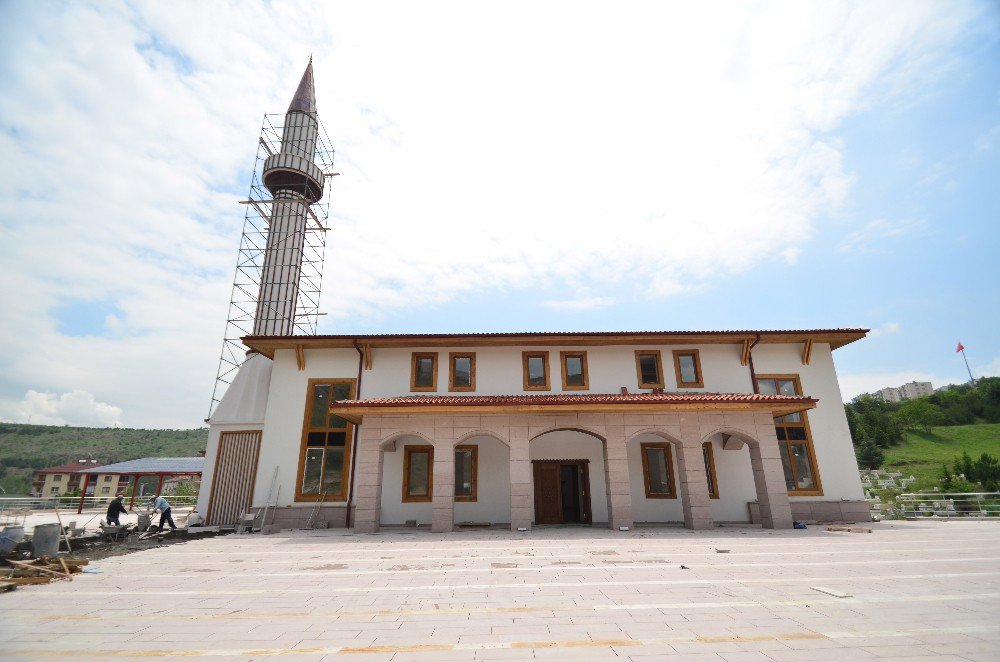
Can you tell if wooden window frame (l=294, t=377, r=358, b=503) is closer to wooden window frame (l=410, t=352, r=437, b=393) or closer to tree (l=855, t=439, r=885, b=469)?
wooden window frame (l=410, t=352, r=437, b=393)

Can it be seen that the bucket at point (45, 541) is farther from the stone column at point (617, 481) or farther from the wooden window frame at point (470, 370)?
the stone column at point (617, 481)

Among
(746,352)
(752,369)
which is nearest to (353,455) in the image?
(746,352)

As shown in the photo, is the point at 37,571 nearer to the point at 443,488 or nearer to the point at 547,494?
the point at 443,488

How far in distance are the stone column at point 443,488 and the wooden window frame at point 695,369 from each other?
1029 centimetres

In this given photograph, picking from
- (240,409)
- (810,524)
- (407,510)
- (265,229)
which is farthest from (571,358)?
(265,229)

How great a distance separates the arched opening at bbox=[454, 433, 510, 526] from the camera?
17141 millimetres

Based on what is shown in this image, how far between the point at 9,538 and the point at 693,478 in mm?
19217

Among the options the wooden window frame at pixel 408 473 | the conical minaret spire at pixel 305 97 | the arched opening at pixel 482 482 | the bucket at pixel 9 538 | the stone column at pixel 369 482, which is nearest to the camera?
the bucket at pixel 9 538

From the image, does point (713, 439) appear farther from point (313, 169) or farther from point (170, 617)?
point (313, 169)

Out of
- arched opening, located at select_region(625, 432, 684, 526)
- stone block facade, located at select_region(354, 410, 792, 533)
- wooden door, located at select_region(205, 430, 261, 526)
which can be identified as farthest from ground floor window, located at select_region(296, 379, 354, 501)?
arched opening, located at select_region(625, 432, 684, 526)

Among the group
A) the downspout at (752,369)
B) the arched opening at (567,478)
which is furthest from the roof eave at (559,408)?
the downspout at (752,369)

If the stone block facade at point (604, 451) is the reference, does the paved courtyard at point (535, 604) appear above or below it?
below

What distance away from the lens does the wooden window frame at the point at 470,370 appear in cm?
1869

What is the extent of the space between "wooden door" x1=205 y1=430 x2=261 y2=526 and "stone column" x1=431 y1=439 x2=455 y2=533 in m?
8.50
